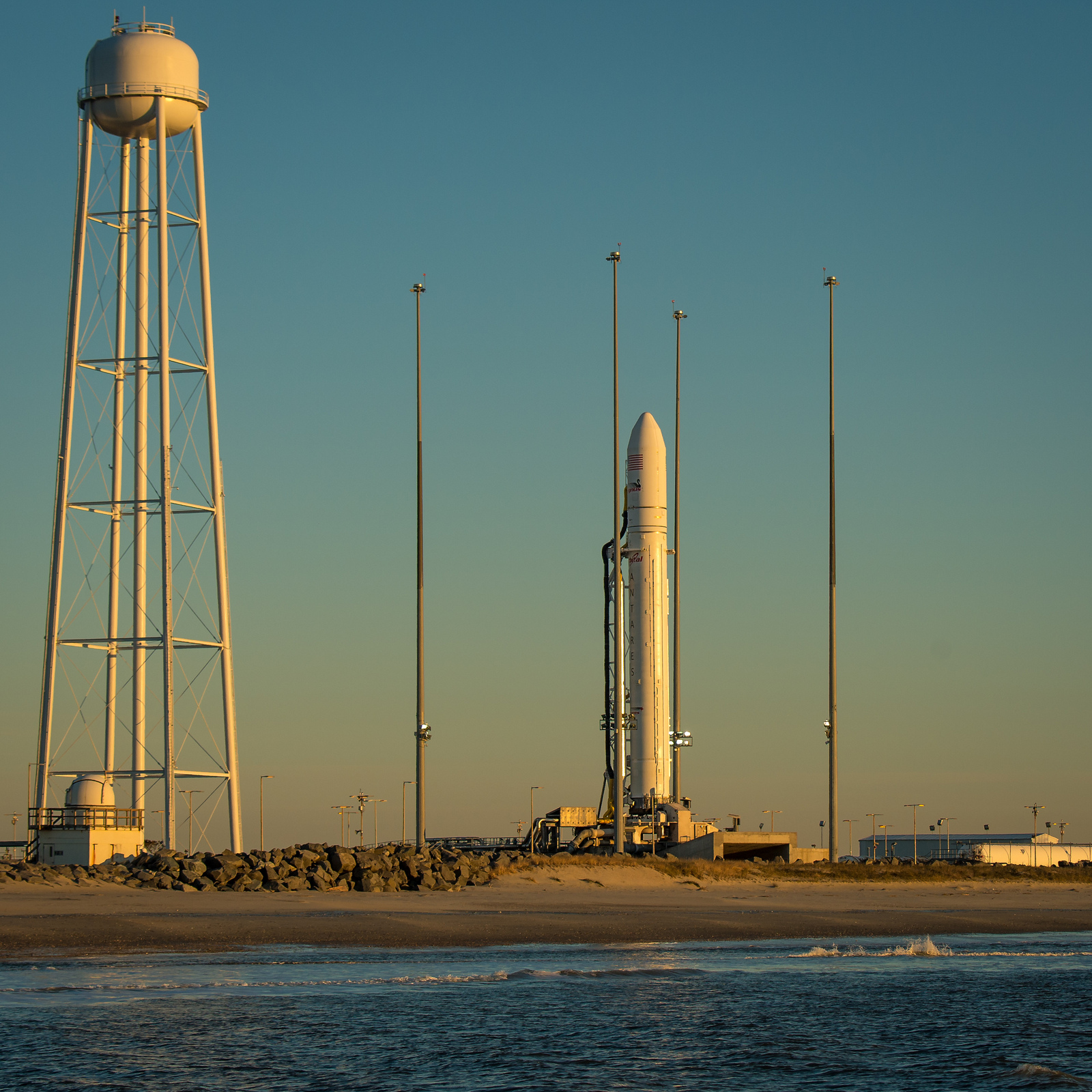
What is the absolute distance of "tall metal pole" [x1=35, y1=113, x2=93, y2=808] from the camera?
5394 cm

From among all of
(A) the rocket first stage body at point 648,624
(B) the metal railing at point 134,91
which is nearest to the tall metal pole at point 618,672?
(A) the rocket first stage body at point 648,624

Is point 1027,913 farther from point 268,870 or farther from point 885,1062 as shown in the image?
point 885,1062

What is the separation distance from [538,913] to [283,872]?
8003 millimetres

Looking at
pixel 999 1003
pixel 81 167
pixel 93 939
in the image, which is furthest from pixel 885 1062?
pixel 81 167

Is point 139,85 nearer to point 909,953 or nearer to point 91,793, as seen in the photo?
point 91,793

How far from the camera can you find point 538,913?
38844mm

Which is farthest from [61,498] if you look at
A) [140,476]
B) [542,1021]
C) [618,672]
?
[542,1021]

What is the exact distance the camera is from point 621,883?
45.6 meters

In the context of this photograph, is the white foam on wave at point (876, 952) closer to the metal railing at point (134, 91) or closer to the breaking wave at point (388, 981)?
the breaking wave at point (388, 981)

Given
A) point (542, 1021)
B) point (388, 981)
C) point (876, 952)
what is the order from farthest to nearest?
point (876, 952), point (388, 981), point (542, 1021)

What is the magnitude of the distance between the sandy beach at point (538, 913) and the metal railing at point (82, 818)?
50.1 ft

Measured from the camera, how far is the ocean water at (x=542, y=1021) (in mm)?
17688

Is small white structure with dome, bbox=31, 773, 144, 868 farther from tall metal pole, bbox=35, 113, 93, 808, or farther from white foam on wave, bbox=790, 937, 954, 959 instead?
Result: white foam on wave, bbox=790, 937, 954, 959

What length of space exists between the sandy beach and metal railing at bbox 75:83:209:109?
29095 mm
